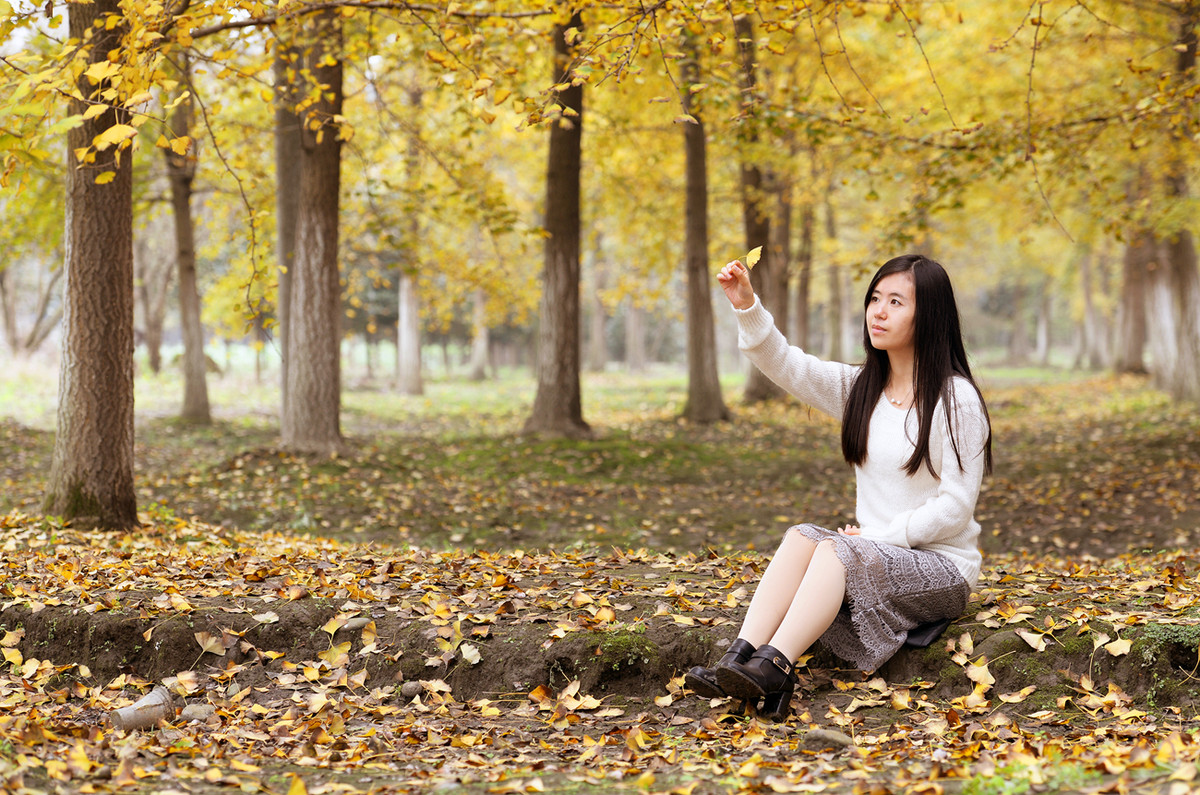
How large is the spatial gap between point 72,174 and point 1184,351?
16.3m

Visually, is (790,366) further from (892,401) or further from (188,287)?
(188,287)

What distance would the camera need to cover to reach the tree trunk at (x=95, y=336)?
595cm

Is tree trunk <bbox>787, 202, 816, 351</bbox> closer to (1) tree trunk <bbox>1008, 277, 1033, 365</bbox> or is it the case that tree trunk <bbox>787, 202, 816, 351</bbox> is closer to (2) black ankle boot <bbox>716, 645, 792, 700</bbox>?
(2) black ankle boot <bbox>716, 645, 792, 700</bbox>

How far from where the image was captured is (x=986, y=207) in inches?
870

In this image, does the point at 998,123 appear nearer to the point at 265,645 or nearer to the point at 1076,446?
the point at 1076,446

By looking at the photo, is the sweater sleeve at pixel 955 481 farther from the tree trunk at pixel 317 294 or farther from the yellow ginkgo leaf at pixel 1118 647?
the tree trunk at pixel 317 294

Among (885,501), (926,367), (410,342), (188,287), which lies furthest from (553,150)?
(410,342)

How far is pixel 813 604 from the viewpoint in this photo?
11.3ft

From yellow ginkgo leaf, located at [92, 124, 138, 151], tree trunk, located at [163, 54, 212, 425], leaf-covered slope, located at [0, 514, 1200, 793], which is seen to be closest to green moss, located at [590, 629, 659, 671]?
leaf-covered slope, located at [0, 514, 1200, 793]

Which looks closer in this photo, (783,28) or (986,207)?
(783,28)

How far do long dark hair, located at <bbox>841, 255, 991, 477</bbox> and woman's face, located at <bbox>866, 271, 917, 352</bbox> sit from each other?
0.02 meters

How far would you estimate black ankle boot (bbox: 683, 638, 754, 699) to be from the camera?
3379 millimetres

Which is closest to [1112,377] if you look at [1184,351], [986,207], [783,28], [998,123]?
[986,207]

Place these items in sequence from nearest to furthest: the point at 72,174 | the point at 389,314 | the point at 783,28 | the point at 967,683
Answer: the point at 967,683, the point at 783,28, the point at 72,174, the point at 389,314
